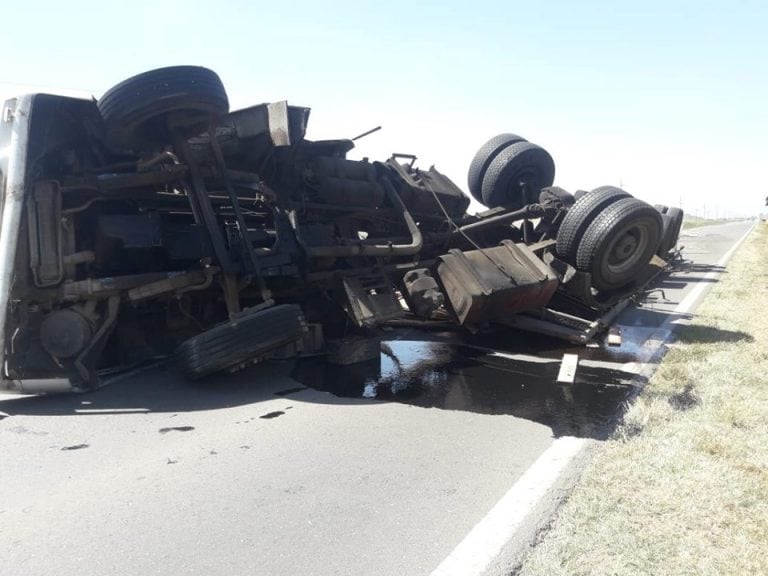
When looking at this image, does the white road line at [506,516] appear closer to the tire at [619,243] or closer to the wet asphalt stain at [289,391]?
the wet asphalt stain at [289,391]

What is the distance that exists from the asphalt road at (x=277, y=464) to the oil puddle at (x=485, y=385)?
3 centimetres

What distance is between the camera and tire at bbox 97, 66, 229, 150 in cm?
469

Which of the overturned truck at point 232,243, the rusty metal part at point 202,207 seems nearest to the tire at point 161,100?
the overturned truck at point 232,243

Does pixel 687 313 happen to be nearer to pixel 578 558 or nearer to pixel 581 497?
pixel 581 497

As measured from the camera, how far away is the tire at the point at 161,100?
15.4ft

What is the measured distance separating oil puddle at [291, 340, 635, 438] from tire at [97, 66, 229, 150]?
7.88 ft

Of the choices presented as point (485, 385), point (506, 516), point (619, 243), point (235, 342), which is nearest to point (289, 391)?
point (235, 342)

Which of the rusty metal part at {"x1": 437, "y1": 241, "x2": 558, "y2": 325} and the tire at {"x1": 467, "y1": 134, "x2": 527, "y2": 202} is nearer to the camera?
the rusty metal part at {"x1": 437, "y1": 241, "x2": 558, "y2": 325}

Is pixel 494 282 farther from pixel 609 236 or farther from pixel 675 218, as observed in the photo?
pixel 675 218

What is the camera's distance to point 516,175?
8.91 meters

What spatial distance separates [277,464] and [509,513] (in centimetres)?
133

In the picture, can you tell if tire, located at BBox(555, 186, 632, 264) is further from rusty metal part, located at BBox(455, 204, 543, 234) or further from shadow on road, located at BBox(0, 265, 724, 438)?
shadow on road, located at BBox(0, 265, 724, 438)

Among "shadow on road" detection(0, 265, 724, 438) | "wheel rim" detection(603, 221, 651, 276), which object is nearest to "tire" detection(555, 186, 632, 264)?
"wheel rim" detection(603, 221, 651, 276)

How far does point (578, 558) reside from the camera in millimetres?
2318
